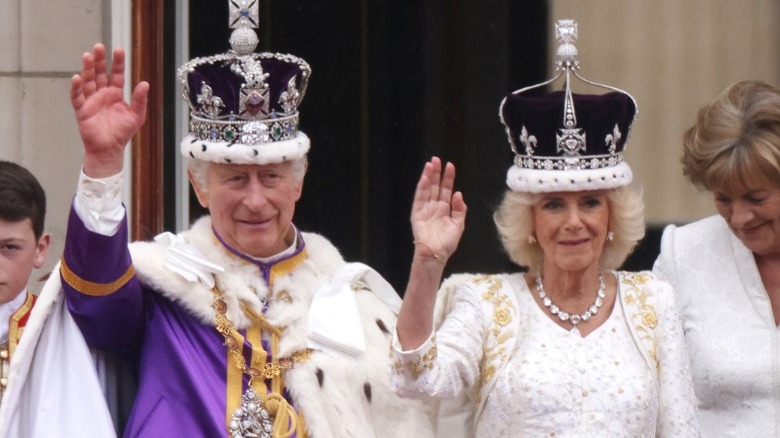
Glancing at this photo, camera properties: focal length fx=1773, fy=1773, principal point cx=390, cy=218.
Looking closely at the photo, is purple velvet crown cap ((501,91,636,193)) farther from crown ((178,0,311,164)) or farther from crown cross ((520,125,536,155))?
crown ((178,0,311,164))

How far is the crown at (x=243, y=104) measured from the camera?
15.2 ft

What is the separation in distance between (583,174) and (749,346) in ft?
2.54

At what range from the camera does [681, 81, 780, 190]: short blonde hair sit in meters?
4.89

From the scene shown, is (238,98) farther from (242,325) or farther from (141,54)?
(141,54)

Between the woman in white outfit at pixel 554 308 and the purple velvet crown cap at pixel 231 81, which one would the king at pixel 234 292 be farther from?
the woman in white outfit at pixel 554 308

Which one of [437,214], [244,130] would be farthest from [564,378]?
[244,130]

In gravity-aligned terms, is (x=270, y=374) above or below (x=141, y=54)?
below

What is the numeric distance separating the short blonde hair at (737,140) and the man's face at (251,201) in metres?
1.18

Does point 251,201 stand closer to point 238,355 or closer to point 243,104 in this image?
point 243,104

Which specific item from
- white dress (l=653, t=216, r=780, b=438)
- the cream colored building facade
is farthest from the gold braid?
the cream colored building facade

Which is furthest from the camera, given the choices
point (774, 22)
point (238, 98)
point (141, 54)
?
point (774, 22)

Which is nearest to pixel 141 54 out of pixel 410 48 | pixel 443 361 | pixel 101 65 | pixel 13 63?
pixel 13 63

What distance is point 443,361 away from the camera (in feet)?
14.6

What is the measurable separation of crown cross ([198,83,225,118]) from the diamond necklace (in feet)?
3.16
